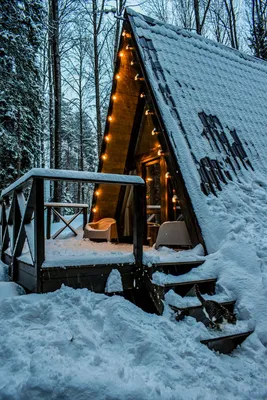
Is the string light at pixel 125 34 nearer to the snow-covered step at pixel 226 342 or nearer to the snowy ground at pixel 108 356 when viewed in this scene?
the snowy ground at pixel 108 356

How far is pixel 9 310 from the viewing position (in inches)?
107

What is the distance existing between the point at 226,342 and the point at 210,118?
3.57 m

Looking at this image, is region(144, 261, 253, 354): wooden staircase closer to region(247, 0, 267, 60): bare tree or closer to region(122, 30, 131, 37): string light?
region(122, 30, 131, 37): string light

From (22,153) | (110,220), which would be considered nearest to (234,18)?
(22,153)

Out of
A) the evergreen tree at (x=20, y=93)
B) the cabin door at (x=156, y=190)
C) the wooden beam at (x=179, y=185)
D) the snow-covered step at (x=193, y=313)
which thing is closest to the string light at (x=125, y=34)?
the wooden beam at (x=179, y=185)

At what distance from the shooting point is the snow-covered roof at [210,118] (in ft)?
13.7

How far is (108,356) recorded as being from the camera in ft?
7.55

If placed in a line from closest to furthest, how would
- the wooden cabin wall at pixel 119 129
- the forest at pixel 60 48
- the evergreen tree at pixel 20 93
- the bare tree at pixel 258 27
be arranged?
1. the wooden cabin wall at pixel 119 129
2. the evergreen tree at pixel 20 93
3. the forest at pixel 60 48
4. the bare tree at pixel 258 27

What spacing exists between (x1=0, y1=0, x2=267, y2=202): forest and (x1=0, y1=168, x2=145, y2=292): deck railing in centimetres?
580

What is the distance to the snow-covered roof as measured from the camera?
13.7 feet

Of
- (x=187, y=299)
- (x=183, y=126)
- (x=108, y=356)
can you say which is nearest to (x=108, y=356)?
(x=108, y=356)

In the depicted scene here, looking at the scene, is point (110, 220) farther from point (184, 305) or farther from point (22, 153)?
point (22, 153)

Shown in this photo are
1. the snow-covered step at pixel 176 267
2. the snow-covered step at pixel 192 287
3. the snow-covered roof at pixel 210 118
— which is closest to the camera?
the snow-covered step at pixel 192 287

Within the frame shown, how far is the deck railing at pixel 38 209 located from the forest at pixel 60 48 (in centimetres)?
580
